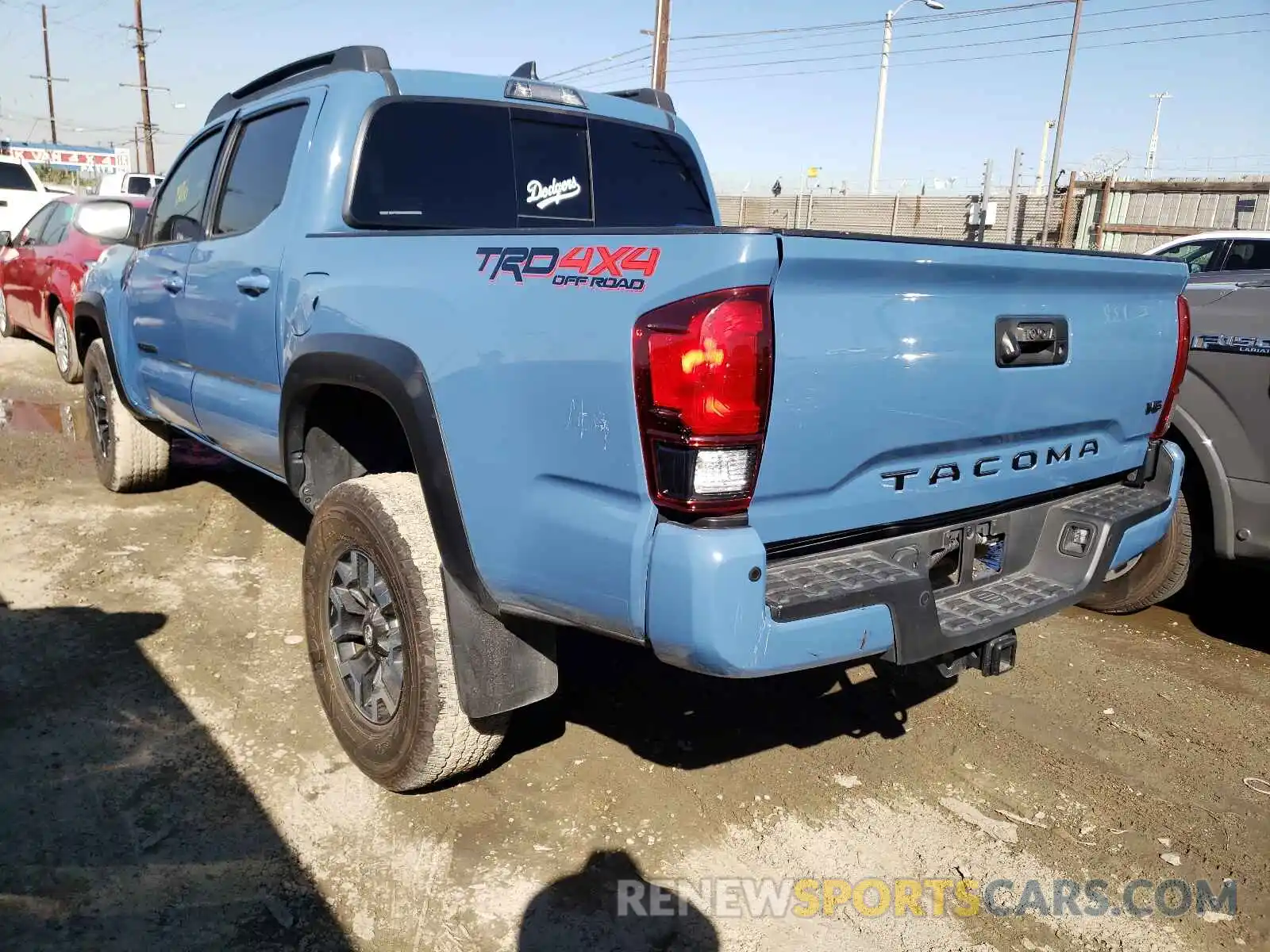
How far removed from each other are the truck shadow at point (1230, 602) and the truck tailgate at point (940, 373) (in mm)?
1970

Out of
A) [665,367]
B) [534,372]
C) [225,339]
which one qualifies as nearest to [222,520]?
[225,339]

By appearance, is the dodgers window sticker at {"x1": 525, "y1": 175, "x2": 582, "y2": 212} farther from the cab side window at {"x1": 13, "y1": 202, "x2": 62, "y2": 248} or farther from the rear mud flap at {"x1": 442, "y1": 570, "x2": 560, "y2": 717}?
the cab side window at {"x1": 13, "y1": 202, "x2": 62, "y2": 248}

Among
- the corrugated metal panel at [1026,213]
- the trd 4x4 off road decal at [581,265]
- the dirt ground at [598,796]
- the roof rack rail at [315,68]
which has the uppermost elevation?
the corrugated metal panel at [1026,213]

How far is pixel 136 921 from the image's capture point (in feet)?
7.44

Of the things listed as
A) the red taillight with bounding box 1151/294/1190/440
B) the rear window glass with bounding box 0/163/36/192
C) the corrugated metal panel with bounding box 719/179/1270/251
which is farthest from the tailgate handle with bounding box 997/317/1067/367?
the rear window glass with bounding box 0/163/36/192

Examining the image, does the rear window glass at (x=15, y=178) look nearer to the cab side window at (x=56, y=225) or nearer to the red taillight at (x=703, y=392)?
the cab side window at (x=56, y=225)

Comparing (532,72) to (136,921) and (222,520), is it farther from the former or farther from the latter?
(136,921)

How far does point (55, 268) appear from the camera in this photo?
882 cm

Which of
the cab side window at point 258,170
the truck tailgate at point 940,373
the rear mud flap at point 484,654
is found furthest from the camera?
the cab side window at point 258,170

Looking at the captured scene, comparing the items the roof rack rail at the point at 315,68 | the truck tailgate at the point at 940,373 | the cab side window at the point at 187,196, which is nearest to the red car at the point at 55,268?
the cab side window at the point at 187,196

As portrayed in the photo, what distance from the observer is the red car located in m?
8.43

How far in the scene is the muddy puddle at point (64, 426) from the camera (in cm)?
664

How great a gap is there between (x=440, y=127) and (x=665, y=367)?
2.01m

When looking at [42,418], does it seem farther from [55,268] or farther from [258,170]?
[258,170]
